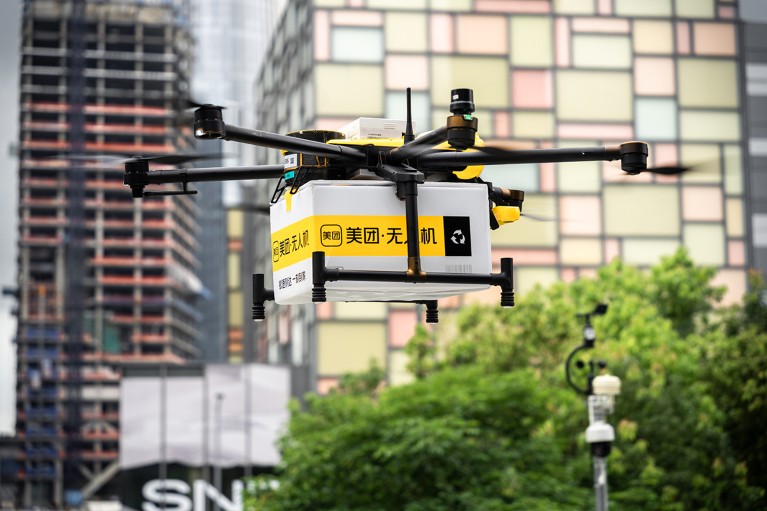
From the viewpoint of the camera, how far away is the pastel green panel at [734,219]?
249 ft

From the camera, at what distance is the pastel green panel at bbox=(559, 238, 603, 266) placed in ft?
243

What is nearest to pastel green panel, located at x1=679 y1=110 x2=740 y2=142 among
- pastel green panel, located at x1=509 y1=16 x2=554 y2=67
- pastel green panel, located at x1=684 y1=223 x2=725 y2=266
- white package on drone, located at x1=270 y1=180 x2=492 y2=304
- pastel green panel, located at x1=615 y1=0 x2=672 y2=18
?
pastel green panel, located at x1=684 y1=223 x2=725 y2=266

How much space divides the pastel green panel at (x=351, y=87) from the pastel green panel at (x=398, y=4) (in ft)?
9.89

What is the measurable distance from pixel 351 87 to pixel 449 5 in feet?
22.0

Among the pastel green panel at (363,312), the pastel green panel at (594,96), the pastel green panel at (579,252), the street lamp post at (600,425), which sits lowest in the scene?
the street lamp post at (600,425)

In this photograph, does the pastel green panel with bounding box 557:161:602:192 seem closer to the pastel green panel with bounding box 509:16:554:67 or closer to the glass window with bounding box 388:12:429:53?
the pastel green panel with bounding box 509:16:554:67

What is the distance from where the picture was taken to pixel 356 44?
244ft

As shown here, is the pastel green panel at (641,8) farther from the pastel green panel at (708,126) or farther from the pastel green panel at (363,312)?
the pastel green panel at (363,312)

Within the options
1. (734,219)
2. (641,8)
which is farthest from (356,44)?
(734,219)

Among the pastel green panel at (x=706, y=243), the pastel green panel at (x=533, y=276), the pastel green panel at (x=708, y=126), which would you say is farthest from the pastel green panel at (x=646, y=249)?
the pastel green panel at (x=708, y=126)

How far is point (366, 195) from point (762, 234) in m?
72.2

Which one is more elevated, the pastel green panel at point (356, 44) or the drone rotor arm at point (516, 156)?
the pastel green panel at point (356, 44)

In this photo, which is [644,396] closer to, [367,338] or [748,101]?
[367,338]

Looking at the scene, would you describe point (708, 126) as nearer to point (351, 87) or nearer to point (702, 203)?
point (702, 203)
